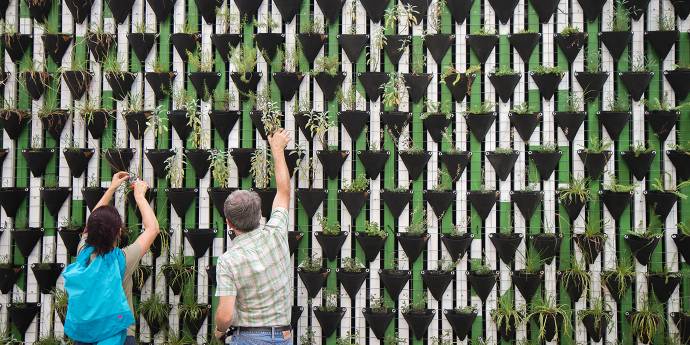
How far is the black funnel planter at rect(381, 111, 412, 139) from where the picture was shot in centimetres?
500

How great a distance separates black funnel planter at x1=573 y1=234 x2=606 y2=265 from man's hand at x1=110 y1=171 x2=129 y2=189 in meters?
3.60

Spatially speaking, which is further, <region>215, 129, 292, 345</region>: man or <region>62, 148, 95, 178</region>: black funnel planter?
<region>62, 148, 95, 178</region>: black funnel planter

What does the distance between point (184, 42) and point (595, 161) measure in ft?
11.4

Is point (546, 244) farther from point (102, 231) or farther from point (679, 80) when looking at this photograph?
point (102, 231)

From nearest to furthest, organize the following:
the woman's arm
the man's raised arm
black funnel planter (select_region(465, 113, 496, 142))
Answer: the man's raised arm < the woman's arm < black funnel planter (select_region(465, 113, 496, 142))

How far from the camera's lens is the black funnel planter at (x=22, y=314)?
4992 mm

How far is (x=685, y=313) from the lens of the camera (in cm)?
480

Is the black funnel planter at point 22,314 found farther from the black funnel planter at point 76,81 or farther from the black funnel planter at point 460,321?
the black funnel planter at point 460,321

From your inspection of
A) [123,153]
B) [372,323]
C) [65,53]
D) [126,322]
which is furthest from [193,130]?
[372,323]

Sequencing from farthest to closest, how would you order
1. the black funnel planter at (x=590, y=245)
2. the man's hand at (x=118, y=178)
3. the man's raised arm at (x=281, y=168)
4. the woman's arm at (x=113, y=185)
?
1. the black funnel planter at (x=590, y=245)
2. the man's hand at (x=118, y=178)
3. the woman's arm at (x=113, y=185)
4. the man's raised arm at (x=281, y=168)

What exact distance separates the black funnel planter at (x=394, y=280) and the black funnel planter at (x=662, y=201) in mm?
2017

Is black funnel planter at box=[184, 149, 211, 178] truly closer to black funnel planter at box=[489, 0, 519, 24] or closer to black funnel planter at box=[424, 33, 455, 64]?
black funnel planter at box=[424, 33, 455, 64]

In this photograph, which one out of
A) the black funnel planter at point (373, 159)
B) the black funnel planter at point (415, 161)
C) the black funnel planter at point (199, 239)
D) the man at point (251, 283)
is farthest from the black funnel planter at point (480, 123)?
the black funnel planter at point (199, 239)

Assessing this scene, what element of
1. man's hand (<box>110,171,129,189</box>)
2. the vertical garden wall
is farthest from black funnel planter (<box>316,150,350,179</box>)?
man's hand (<box>110,171,129,189</box>)
